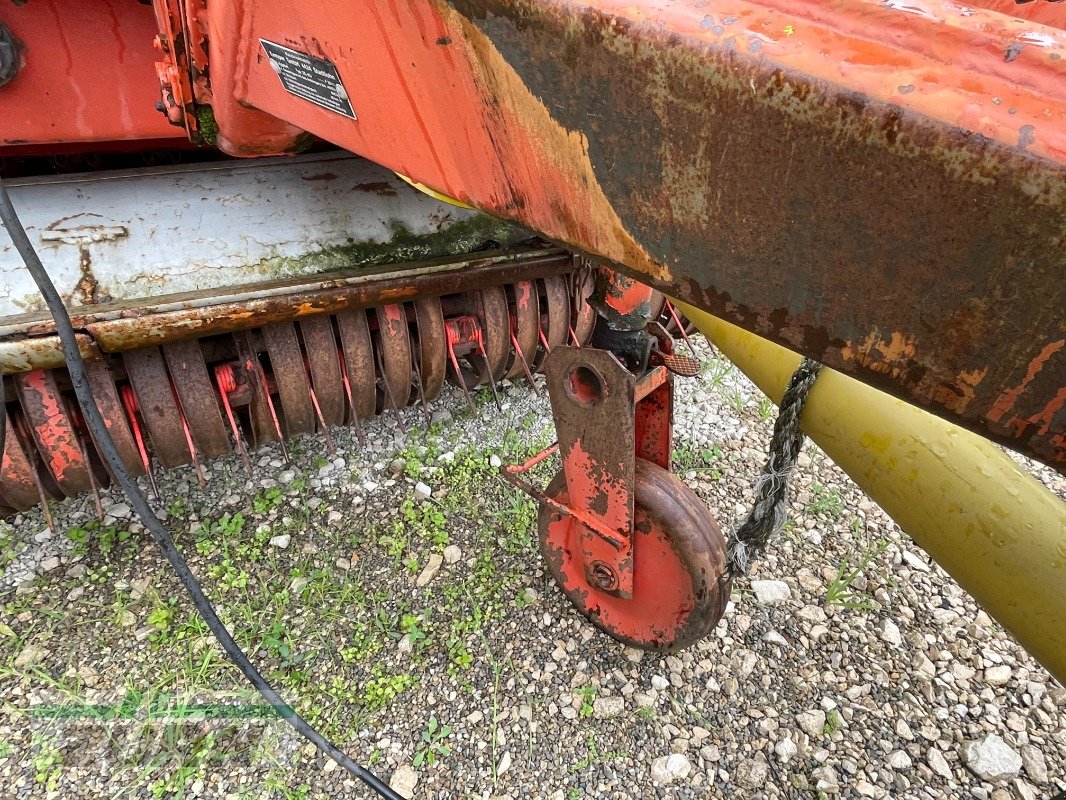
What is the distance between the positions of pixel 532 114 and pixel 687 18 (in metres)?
0.19

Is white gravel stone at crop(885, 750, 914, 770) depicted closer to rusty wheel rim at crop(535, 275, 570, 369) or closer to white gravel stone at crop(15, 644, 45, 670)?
rusty wheel rim at crop(535, 275, 570, 369)

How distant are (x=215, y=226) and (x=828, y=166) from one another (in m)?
1.96

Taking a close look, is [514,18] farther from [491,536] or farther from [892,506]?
[491,536]

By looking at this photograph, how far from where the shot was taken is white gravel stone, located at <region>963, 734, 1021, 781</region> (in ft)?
5.90

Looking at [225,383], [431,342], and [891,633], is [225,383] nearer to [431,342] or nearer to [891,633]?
[431,342]

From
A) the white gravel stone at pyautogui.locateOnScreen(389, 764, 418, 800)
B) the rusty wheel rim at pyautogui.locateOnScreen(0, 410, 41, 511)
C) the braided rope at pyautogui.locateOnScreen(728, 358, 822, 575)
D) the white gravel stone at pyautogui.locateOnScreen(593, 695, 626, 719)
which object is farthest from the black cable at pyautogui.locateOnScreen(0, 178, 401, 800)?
the braided rope at pyautogui.locateOnScreen(728, 358, 822, 575)

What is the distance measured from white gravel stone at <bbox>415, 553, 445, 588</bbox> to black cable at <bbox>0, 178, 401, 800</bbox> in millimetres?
545

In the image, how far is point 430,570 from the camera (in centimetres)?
231

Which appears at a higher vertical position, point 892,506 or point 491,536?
point 892,506

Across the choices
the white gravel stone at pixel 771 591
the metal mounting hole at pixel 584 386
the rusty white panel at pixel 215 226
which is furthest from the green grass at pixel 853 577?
the rusty white panel at pixel 215 226

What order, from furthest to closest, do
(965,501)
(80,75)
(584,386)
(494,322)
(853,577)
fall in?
(494,322) < (853,577) < (80,75) < (584,386) < (965,501)

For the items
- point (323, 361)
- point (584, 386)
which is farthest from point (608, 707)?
point (323, 361)

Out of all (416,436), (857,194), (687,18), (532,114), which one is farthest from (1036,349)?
(416,436)

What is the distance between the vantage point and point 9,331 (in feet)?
5.43
